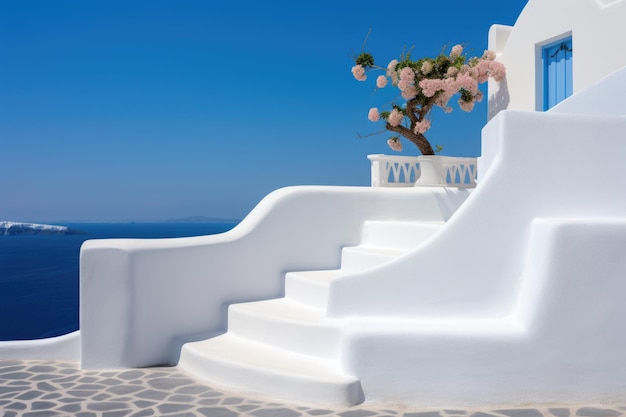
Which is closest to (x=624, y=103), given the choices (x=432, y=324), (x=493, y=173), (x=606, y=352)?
(x=493, y=173)

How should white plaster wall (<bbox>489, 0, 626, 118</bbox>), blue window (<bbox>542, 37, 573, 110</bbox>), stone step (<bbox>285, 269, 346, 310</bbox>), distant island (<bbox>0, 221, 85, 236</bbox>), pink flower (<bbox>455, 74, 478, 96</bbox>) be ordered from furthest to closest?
distant island (<bbox>0, 221, 85, 236</bbox>) → blue window (<bbox>542, 37, 573, 110</bbox>) → pink flower (<bbox>455, 74, 478, 96</bbox>) → white plaster wall (<bbox>489, 0, 626, 118</bbox>) → stone step (<bbox>285, 269, 346, 310</bbox>)

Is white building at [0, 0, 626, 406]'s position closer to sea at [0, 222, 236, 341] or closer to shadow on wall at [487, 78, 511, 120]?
shadow on wall at [487, 78, 511, 120]

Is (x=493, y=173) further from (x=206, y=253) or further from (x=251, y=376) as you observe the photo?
(x=206, y=253)

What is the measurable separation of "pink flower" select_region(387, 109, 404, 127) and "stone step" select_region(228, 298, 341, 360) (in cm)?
326

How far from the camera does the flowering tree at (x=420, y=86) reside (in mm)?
7309

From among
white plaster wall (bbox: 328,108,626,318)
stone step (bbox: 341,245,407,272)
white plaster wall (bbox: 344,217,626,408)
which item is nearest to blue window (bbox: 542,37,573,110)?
white plaster wall (bbox: 328,108,626,318)

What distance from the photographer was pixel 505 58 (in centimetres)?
862

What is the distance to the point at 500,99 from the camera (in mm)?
8766

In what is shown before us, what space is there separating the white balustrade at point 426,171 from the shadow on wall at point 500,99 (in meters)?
1.93

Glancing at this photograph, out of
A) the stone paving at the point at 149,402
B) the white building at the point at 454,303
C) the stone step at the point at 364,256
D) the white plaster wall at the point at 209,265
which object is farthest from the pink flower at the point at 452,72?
the stone paving at the point at 149,402

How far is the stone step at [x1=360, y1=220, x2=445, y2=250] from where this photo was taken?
18.3 feet

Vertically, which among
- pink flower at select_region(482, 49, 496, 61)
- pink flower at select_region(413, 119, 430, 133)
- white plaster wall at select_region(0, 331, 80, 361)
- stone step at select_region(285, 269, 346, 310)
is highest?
pink flower at select_region(482, 49, 496, 61)

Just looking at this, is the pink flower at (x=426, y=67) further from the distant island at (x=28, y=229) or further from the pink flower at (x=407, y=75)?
the distant island at (x=28, y=229)

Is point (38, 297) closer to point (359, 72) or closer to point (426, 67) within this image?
point (359, 72)
